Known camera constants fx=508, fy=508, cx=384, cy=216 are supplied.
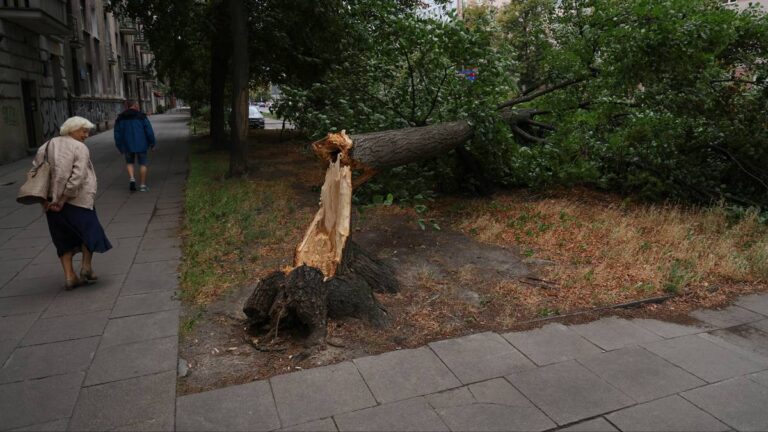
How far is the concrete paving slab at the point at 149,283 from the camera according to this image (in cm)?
463

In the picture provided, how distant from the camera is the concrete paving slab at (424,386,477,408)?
2918 millimetres

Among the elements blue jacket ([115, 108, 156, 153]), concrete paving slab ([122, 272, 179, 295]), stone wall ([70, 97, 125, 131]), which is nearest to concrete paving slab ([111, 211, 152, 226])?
blue jacket ([115, 108, 156, 153])

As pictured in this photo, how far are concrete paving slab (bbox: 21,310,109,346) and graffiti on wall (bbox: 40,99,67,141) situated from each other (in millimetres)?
14555

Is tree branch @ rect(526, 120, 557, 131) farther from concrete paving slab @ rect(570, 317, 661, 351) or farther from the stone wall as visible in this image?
the stone wall

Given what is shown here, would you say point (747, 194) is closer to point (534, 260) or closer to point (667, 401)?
point (534, 260)

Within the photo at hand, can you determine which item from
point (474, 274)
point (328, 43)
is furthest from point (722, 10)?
point (328, 43)

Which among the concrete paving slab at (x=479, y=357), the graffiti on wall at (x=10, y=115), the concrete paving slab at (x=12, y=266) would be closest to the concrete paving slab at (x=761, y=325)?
the concrete paving slab at (x=479, y=357)

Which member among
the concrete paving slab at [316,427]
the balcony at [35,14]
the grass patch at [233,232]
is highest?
the balcony at [35,14]

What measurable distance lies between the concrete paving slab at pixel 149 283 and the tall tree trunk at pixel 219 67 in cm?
1003

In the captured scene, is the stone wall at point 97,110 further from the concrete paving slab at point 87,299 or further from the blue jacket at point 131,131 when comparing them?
the concrete paving slab at point 87,299

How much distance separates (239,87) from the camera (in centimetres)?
1041

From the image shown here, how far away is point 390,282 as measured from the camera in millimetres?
4566

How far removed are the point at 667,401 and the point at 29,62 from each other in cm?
1810

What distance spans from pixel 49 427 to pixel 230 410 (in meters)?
0.93
